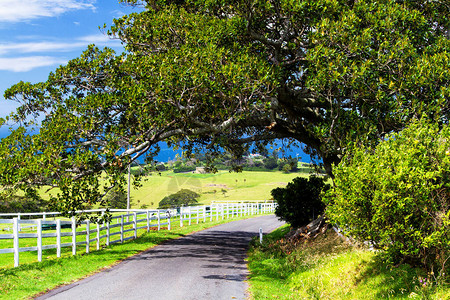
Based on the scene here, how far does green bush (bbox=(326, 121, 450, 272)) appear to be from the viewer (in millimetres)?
7461

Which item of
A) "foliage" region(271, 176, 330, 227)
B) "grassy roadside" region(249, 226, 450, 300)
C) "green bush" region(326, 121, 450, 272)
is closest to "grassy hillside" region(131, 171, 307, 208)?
"foliage" region(271, 176, 330, 227)

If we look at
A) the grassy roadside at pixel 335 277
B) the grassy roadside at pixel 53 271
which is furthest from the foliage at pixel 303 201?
the grassy roadside at pixel 53 271

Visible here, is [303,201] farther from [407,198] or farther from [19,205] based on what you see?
[19,205]

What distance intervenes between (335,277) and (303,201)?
409 inches

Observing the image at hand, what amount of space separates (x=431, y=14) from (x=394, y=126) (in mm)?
4815

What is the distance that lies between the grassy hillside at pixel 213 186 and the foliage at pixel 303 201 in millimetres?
84999

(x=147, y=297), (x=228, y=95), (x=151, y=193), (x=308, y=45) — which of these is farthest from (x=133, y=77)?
(x=151, y=193)

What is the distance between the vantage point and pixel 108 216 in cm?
1694

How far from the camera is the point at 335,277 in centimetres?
1039

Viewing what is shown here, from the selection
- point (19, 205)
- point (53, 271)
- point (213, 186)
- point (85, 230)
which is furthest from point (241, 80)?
point (213, 186)

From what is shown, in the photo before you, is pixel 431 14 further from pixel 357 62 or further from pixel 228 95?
pixel 228 95

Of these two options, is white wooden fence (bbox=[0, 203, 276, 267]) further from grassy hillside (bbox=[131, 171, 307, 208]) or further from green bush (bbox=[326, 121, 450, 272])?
grassy hillside (bbox=[131, 171, 307, 208])

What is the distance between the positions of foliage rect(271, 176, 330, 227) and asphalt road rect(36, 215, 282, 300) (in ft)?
12.7

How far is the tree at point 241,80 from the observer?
12609 millimetres
